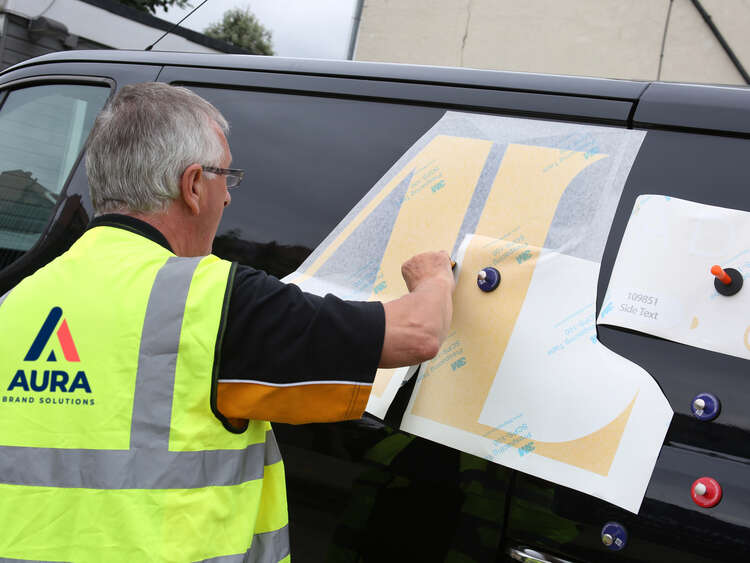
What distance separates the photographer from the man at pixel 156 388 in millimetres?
1199

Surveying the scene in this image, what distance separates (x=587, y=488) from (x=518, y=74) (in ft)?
3.19

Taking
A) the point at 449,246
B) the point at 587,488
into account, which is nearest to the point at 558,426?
the point at 587,488

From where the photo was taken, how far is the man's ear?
4.64 feet

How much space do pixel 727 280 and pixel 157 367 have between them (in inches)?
40.7

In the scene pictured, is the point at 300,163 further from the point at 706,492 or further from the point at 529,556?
the point at 706,492

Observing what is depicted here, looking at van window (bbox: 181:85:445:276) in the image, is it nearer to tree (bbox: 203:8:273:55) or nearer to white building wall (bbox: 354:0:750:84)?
white building wall (bbox: 354:0:750:84)

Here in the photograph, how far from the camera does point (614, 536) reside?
1.27 meters

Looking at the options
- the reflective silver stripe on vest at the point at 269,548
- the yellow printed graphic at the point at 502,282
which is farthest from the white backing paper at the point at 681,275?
the reflective silver stripe on vest at the point at 269,548

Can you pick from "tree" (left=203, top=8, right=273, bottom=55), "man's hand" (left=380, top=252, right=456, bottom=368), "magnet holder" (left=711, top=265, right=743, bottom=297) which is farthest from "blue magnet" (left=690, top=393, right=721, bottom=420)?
"tree" (left=203, top=8, right=273, bottom=55)

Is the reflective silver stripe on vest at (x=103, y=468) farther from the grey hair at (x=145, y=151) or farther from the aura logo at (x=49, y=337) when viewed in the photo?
the grey hair at (x=145, y=151)

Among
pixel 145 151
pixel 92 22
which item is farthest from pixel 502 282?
pixel 92 22

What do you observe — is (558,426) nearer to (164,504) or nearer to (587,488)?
(587,488)

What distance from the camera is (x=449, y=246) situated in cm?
159

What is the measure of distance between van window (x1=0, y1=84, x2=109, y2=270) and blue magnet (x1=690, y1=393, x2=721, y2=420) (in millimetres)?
2015
